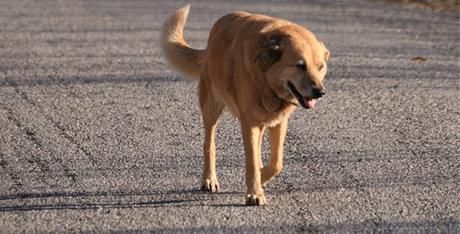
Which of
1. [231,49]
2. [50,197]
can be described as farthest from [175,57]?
→ [50,197]

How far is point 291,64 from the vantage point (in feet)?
18.1

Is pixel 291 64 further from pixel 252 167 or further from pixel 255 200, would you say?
pixel 255 200

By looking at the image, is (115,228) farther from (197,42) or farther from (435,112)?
(197,42)

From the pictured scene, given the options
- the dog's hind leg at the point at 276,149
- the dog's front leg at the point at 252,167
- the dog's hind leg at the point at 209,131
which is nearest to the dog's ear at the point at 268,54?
the dog's front leg at the point at 252,167

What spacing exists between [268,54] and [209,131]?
0.89 meters

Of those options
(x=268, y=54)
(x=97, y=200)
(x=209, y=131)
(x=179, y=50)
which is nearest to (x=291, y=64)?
(x=268, y=54)

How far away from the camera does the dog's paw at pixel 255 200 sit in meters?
5.71

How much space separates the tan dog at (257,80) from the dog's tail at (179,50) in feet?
1.80

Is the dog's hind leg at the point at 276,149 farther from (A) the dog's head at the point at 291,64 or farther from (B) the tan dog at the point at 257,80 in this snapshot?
(A) the dog's head at the point at 291,64

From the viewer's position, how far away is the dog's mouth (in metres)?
5.46

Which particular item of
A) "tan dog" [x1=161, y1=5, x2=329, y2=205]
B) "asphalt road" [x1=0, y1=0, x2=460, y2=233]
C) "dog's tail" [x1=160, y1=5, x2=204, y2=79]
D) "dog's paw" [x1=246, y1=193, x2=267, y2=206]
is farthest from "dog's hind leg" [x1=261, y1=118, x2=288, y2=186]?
"dog's tail" [x1=160, y1=5, x2=204, y2=79]

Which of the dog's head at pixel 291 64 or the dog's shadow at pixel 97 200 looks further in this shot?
the dog's shadow at pixel 97 200

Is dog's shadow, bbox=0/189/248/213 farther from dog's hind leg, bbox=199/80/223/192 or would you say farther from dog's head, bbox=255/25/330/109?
dog's head, bbox=255/25/330/109

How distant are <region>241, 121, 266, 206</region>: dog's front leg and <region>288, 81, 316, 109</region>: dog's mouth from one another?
362 mm
